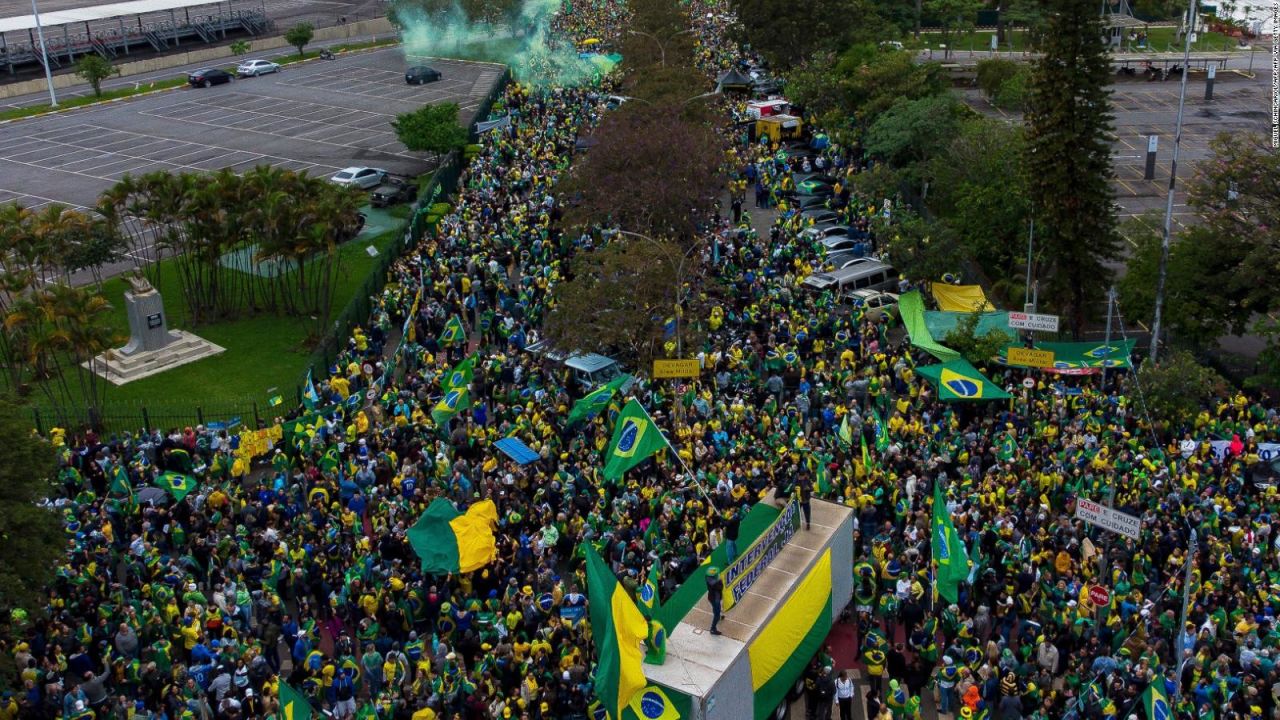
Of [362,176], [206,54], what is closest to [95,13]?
[206,54]

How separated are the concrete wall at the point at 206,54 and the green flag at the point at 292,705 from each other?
7655 cm

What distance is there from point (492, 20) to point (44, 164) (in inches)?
1330

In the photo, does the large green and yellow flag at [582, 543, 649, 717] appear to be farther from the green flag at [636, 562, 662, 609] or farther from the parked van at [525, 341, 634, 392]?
Answer: the parked van at [525, 341, 634, 392]

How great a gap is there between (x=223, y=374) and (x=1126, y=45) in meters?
68.3

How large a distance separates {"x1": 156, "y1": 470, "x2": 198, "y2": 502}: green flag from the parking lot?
117 feet

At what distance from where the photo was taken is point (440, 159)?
65000 millimetres

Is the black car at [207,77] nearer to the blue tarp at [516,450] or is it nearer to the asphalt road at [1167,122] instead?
the asphalt road at [1167,122]

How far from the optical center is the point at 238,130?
7450cm

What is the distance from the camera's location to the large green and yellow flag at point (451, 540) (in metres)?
26.0

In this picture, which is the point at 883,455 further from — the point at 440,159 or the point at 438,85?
the point at 438,85

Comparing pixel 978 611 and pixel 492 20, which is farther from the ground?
pixel 492 20

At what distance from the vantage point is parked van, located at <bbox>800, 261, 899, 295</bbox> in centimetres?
4322

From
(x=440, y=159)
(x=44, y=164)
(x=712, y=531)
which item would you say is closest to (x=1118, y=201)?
(x=440, y=159)

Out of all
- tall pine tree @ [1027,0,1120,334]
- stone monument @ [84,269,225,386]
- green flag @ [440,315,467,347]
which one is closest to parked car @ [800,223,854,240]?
tall pine tree @ [1027,0,1120,334]
